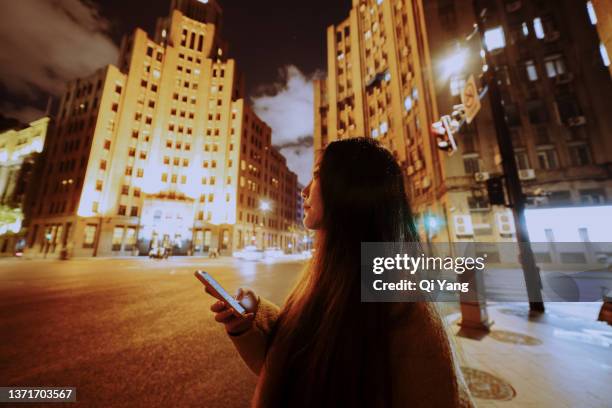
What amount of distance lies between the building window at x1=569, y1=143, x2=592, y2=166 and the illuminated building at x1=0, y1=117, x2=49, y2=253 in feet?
258

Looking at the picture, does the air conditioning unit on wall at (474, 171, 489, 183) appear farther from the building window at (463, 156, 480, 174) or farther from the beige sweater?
A: the beige sweater

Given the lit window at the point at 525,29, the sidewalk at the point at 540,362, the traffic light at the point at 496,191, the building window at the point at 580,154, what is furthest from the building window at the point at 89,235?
the lit window at the point at 525,29

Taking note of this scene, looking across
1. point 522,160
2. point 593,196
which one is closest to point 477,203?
point 522,160

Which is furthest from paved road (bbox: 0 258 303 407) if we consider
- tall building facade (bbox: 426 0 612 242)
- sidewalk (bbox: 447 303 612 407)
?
tall building facade (bbox: 426 0 612 242)

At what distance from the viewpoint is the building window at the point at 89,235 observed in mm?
39719

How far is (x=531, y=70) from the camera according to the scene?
22984mm

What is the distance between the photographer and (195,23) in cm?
5994

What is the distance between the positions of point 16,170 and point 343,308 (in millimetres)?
77006

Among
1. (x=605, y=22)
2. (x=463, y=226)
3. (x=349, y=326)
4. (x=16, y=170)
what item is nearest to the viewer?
(x=349, y=326)

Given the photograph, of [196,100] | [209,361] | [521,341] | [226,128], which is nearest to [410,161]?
[521,341]

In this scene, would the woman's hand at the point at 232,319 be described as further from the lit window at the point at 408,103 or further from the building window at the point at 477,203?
the lit window at the point at 408,103

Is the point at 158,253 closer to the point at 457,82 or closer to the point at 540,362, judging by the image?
the point at 540,362

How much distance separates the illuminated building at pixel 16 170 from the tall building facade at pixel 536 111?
2760 inches

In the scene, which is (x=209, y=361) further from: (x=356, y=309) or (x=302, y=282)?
(x=356, y=309)
